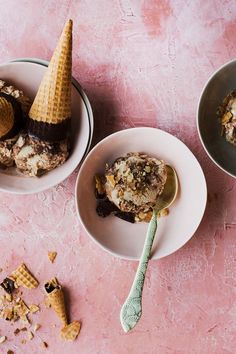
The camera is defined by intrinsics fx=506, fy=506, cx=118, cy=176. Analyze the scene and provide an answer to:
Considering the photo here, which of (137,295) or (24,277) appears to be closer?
(137,295)

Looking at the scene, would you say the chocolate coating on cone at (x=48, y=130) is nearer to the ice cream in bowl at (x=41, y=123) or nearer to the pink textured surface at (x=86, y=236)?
the ice cream in bowl at (x=41, y=123)

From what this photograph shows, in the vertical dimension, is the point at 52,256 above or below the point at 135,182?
below

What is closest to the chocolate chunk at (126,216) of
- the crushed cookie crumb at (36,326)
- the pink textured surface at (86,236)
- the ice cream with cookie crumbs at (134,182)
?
the ice cream with cookie crumbs at (134,182)

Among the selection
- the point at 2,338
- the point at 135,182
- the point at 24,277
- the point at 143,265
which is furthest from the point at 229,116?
the point at 2,338

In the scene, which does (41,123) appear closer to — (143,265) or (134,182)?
(134,182)

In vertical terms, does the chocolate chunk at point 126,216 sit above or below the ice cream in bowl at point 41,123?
below

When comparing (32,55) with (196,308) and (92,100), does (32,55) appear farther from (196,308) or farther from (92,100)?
(196,308)
